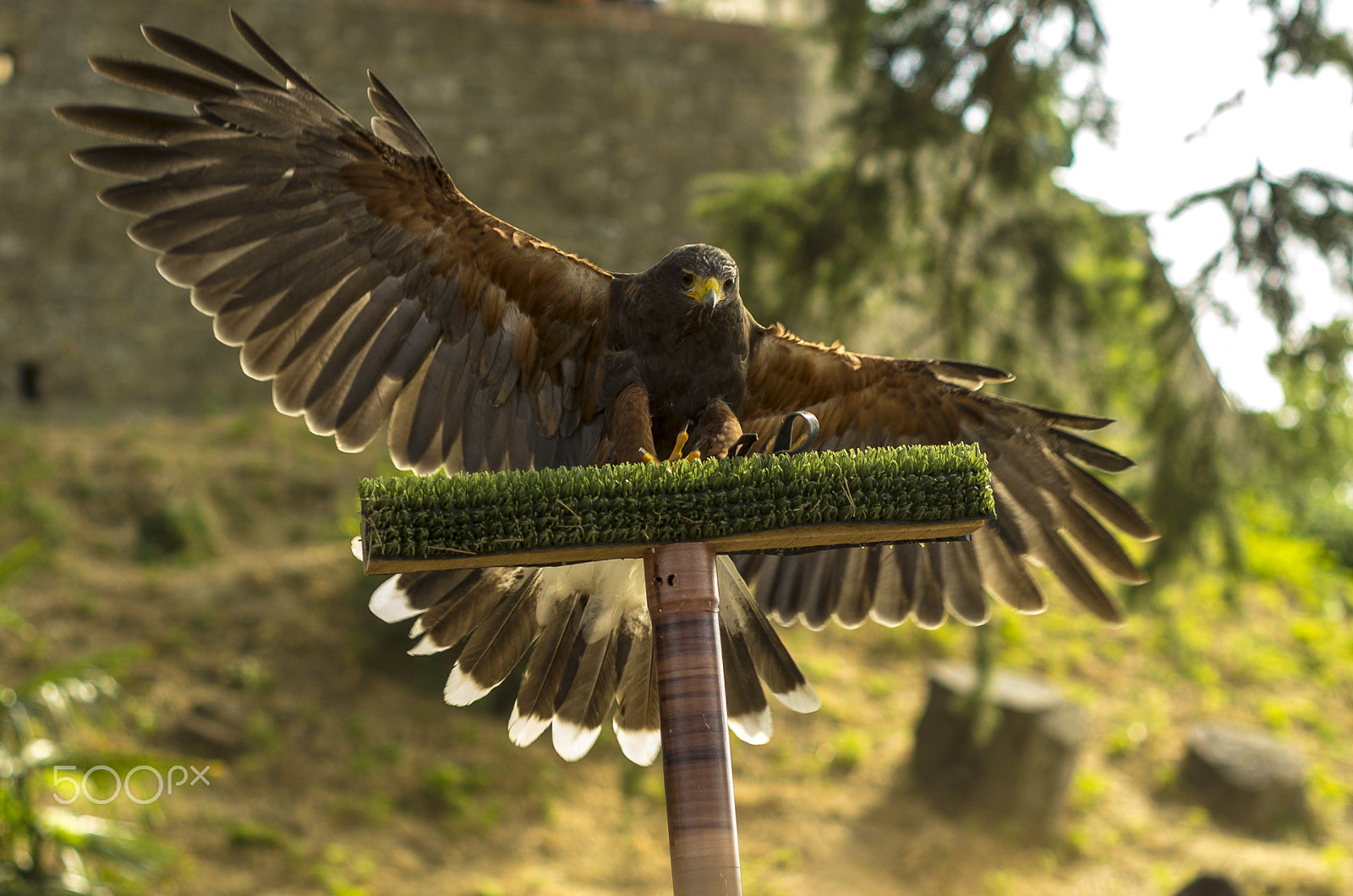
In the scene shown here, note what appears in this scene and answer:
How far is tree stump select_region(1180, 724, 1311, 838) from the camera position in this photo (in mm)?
6488

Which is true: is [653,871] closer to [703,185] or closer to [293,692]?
[293,692]

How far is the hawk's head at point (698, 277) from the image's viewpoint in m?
2.11

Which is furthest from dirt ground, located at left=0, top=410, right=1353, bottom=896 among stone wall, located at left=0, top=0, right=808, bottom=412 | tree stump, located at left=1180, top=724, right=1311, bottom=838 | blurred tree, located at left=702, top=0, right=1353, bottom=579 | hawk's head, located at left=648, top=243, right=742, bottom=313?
hawk's head, located at left=648, top=243, right=742, bottom=313

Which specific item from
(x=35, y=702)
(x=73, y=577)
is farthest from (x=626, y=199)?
(x=35, y=702)

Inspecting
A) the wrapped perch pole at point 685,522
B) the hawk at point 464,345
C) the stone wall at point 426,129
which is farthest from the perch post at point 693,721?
the stone wall at point 426,129

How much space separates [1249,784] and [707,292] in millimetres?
6187

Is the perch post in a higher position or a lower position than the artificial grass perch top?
lower

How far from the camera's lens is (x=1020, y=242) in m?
4.76

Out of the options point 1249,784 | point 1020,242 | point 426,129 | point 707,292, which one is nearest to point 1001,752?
point 1249,784

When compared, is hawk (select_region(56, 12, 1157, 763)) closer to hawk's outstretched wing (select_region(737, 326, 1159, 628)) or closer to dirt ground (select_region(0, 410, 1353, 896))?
hawk's outstretched wing (select_region(737, 326, 1159, 628))

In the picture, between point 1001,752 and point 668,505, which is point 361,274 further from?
point 1001,752

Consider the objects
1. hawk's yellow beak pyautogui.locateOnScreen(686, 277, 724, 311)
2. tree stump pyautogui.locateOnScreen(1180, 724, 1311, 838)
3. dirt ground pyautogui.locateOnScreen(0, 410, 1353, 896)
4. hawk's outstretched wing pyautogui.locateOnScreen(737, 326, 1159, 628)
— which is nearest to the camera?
hawk's yellow beak pyautogui.locateOnScreen(686, 277, 724, 311)

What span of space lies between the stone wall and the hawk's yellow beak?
8.54 meters

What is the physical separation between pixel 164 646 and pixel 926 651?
542 centimetres
